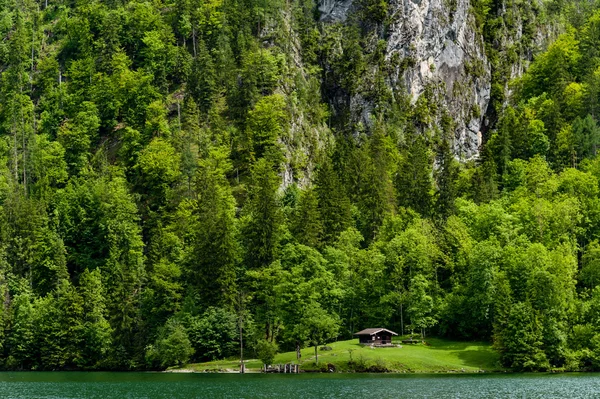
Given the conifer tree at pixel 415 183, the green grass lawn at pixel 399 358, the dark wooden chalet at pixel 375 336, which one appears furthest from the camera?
the conifer tree at pixel 415 183

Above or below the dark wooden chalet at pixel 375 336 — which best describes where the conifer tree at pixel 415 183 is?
above

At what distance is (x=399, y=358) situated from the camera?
102m

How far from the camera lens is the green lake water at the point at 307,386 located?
71938 mm

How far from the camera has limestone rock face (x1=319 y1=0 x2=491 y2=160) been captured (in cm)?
18088

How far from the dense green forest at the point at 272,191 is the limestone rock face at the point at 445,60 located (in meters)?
2.69

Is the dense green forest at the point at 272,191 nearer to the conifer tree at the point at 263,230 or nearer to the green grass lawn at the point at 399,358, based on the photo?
the conifer tree at the point at 263,230

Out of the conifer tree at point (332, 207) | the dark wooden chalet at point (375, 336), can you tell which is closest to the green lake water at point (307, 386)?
the dark wooden chalet at point (375, 336)

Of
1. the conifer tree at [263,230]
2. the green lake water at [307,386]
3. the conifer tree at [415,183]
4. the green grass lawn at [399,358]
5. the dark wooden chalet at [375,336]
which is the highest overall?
the conifer tree at [415,183]

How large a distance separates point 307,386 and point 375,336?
91.2 ft

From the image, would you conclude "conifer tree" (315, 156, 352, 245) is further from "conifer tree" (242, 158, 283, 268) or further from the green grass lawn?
the green grass lawn

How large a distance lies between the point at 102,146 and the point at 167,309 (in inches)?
2274

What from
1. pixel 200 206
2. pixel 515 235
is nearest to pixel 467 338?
pixel 515 235

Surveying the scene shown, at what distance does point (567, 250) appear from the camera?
11269cm

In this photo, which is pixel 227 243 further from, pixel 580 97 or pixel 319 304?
pixel 580 97
